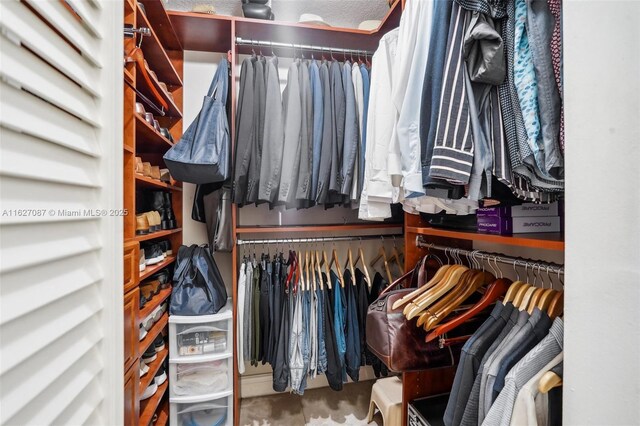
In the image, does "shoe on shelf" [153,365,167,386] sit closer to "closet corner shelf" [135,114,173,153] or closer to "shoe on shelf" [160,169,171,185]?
"shoe on shelf" [160,169,171,185]

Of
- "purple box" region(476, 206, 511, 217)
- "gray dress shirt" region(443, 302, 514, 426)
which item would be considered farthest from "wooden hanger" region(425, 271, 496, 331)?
"purple box" region(476, 206, 511, 217)

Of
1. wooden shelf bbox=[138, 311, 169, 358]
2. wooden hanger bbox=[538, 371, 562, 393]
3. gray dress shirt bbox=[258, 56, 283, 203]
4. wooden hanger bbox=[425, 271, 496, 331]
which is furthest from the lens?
gray dress shirt bbox=[258, 56, 283, 203]

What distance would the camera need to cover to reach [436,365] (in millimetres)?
1078

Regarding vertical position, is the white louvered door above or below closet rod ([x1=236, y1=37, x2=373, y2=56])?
A: below

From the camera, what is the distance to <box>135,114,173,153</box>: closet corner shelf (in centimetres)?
116

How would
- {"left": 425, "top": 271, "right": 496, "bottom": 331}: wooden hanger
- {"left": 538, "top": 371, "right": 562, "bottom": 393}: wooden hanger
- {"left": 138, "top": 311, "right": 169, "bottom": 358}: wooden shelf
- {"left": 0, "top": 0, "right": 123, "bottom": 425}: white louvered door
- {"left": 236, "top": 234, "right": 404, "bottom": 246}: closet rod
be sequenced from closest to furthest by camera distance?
{"left": 0, "top": 0, "right": 123, "bottom": 425}: white louvered door → {"left": 538, "top": 371, "right": 562, "bottom": 393}: wooden hanger → {"left": 425, "top": 271, "right": 496, "bottom": 331}: wooden hanger → {"left": 138, "top": 311, "right": 169, "bottom": 358}: wooden shelf → {"left": 236, "top": 234, "right": 404, "bottom": 246}: closet rod

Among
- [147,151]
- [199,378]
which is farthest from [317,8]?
[199,378]

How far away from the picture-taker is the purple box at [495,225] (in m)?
0.88

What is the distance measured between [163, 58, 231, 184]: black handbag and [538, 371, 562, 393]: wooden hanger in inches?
52.1

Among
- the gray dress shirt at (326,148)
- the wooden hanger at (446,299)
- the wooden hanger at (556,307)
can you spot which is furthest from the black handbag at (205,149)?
the wooden hanger at (556,307)

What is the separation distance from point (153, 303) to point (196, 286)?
274 mm

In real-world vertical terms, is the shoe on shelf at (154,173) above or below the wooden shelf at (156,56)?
below

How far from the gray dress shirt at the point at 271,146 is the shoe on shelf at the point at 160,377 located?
972 mm

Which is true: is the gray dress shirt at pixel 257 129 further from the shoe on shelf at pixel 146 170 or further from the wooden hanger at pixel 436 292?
the wooden hanger at pixel 436 292
